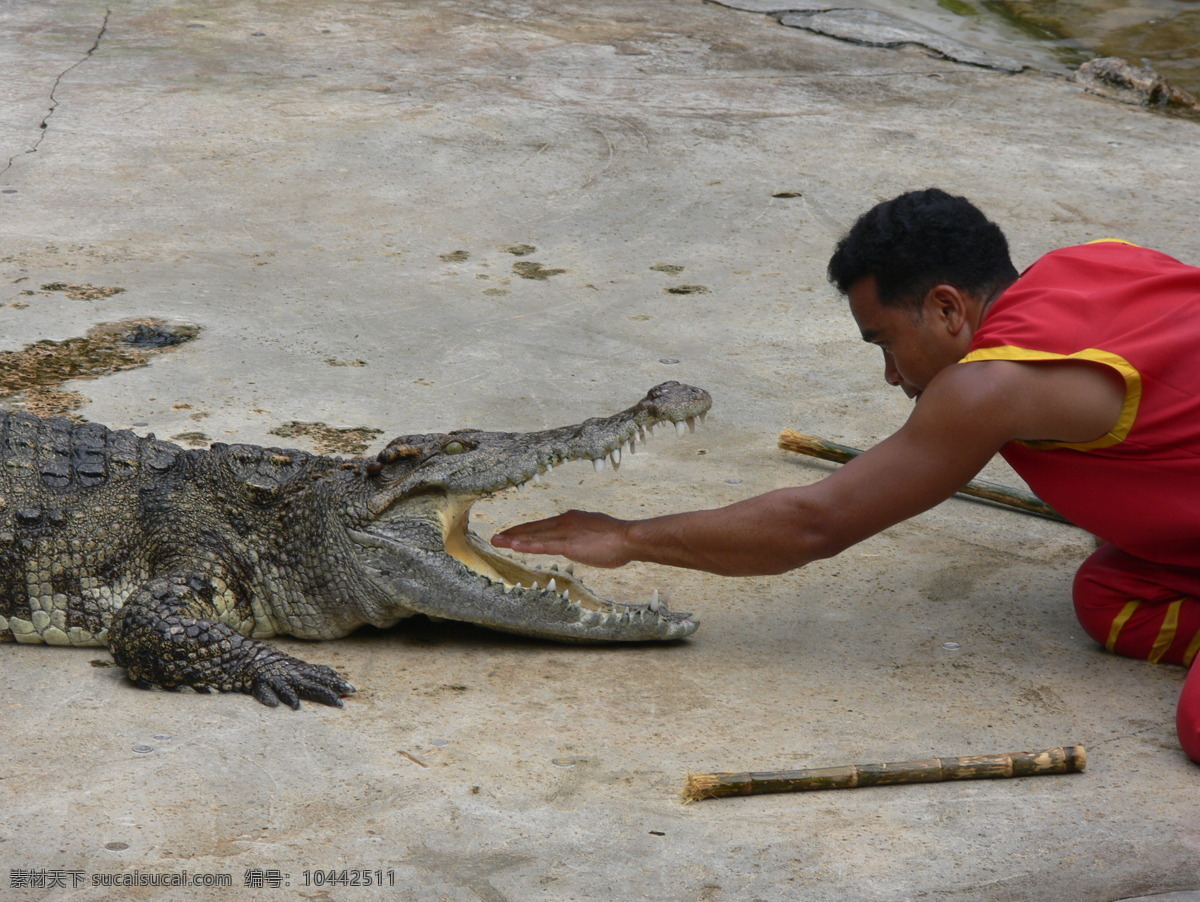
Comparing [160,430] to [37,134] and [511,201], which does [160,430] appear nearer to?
[511,201]

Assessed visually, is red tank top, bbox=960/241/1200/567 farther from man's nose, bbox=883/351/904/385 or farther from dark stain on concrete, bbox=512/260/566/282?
dark stain on concrete, bbox=512/260/566/282

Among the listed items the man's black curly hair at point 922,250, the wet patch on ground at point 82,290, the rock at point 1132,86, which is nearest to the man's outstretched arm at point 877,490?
the man's black curly hair at point 922,250

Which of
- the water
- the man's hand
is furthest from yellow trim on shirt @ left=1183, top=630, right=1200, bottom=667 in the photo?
the water

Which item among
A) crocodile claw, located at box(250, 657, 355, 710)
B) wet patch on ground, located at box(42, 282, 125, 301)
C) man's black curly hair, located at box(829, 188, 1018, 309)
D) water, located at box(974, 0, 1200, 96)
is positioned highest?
water, located at box(974, 0, 1200, 96)

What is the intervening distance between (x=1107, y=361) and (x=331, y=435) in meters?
2.67

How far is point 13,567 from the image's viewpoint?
11.1 ft

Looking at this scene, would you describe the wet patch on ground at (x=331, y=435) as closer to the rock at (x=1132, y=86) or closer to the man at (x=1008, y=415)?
the man at (x=1008, y=415)

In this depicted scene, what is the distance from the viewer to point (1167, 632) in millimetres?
3201

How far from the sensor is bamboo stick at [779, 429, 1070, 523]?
4.21 m

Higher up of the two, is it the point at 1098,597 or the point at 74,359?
the point at 1098,597

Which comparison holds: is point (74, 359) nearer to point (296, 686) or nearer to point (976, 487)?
point (296, 686)

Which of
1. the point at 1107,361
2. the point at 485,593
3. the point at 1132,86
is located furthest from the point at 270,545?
the point at 1132,86

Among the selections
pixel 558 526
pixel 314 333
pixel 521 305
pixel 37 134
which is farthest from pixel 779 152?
pixel 558 526

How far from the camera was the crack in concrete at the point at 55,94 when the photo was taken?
6923mm
